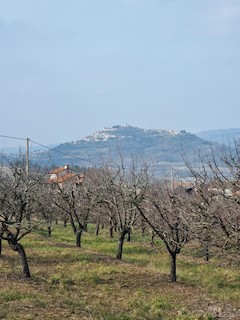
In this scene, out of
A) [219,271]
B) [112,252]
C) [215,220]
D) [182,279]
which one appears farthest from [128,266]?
[215,220]

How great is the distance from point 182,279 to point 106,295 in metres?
4.68

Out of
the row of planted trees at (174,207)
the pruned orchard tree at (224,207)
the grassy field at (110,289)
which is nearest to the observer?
the pruned orchard tree at (224,207)

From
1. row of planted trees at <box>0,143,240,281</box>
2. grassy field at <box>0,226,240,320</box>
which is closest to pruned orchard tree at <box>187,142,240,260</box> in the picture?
row of planted trees at <box>0,143,240,281</box>

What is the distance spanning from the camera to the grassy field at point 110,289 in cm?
1032

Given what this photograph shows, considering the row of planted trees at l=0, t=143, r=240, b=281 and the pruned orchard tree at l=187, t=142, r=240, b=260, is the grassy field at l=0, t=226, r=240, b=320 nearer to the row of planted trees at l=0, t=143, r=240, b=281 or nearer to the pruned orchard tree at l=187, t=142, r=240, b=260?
the row of planted trees at l=0, t=143, r=240, b=281

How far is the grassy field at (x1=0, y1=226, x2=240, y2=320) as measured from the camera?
406 inches

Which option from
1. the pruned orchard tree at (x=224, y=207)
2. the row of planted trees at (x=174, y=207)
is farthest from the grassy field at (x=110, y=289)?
the pruned orchard tree at (x=224, y=207)

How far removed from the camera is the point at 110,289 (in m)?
13.2

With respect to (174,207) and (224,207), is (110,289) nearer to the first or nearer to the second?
(174,207)

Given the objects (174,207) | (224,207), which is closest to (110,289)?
(174,207)

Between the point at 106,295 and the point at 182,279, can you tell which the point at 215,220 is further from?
the point at 182,279

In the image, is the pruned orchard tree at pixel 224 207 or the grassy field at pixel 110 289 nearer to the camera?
the pruned orchard tree at pixel 224 207

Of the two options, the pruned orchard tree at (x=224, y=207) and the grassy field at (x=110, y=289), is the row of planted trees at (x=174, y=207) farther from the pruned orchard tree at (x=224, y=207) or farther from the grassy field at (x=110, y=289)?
the grassy field at (x=110, y=289)

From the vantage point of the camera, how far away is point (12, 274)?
1462cm
